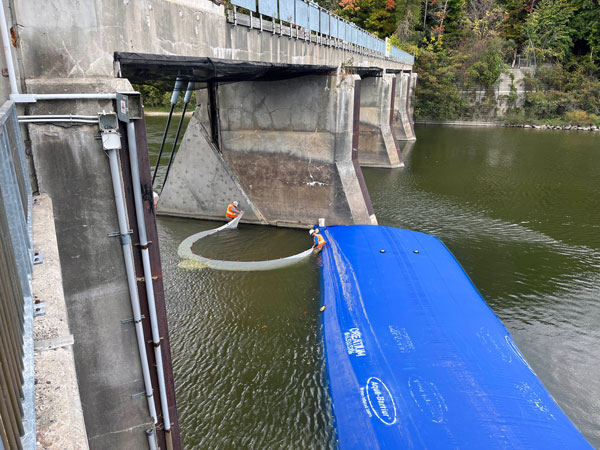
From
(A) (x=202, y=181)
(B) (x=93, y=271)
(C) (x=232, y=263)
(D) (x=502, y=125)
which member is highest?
(B) (x=93, y=271)

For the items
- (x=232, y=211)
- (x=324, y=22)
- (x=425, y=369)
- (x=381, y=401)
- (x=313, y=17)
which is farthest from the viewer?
(x=232, y=211)

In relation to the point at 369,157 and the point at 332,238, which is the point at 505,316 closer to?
the point at 332,238

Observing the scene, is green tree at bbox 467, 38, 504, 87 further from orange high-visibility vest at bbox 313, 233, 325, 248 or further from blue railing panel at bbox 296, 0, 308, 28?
orange high-visibility vest at bbox 313, 233, 325, 248

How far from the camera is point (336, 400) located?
770 centimetres

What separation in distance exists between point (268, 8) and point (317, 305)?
25.3 ft

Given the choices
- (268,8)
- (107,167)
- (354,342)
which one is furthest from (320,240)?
(107,167)

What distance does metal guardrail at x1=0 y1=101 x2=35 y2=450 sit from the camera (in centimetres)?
170

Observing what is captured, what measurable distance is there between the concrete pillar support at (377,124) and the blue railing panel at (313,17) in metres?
15.0

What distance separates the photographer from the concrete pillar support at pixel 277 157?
52.5 feet

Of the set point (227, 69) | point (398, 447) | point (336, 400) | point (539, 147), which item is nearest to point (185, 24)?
point (227, 69)

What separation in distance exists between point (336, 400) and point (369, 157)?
23955 mm

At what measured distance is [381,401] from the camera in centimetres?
712

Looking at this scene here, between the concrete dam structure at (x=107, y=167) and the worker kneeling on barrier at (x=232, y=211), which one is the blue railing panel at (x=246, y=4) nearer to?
the concrete dam structure at (x=107, y=167)

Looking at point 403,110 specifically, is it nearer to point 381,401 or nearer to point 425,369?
point 425,369
